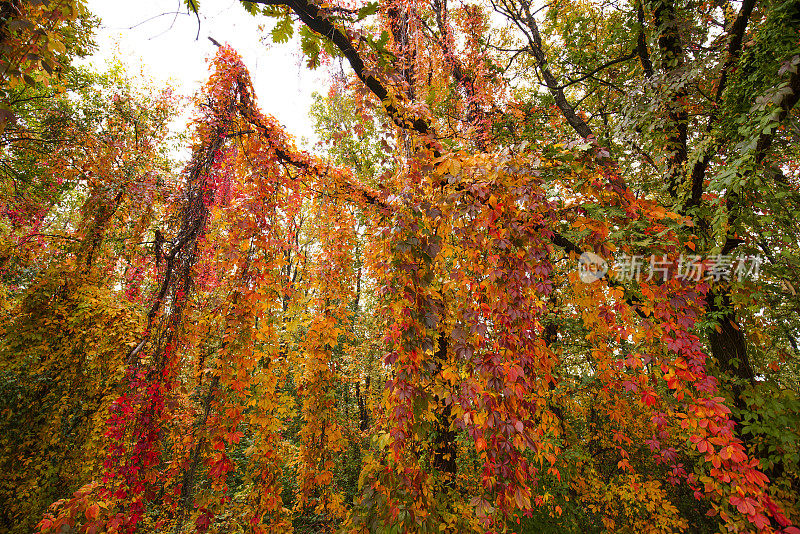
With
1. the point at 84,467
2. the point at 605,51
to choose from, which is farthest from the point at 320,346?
the point at 605,51

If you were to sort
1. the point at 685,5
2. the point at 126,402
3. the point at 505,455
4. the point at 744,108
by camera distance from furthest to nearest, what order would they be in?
1. the point at 685,5
2. the point at 126,402
3. the point at 744,108
4. the point at 505,455

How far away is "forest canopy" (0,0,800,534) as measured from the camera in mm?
1716

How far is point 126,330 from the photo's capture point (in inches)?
166

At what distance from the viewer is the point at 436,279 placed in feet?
7.32

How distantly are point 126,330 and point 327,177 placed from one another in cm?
349

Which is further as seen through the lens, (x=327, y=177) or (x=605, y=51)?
(x=605, y=51)

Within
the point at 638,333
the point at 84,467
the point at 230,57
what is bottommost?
the point at 84,467

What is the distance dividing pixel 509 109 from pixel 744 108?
8.46ft

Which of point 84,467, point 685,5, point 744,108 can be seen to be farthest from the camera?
point 84,467

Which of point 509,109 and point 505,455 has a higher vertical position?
point 509,109

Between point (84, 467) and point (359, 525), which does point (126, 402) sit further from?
point (359, 525)

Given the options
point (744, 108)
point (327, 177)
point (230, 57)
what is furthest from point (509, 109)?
Answer: point (230, 57)

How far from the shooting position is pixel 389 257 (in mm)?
1943

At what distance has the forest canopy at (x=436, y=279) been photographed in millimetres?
1716
